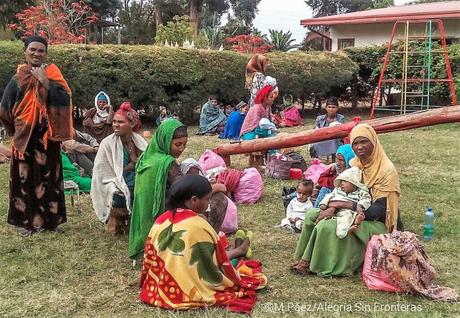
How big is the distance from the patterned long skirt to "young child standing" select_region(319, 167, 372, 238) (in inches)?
113

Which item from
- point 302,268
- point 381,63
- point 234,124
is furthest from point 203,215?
point 381,63

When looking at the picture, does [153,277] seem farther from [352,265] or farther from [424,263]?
[424,263]

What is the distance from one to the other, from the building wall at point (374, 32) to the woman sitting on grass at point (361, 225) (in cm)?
1616

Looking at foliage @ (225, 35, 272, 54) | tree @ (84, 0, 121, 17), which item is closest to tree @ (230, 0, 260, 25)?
tree @ (84, 0, 121, 17)

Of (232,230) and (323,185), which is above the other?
(323,185)

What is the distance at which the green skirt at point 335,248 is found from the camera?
4.59 metres

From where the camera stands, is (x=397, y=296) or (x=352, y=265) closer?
(x=397, y=296)

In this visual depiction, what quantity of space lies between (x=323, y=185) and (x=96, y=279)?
267 cm

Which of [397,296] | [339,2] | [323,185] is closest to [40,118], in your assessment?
[323,185]

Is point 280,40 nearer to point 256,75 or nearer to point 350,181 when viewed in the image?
point 256,75

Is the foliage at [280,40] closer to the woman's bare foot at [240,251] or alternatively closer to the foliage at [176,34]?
the foliage at [176,34]

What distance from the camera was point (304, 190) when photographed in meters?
6.04

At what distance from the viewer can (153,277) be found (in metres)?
4.10

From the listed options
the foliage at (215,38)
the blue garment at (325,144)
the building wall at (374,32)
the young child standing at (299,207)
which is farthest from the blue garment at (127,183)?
the foliage at (215,38)
